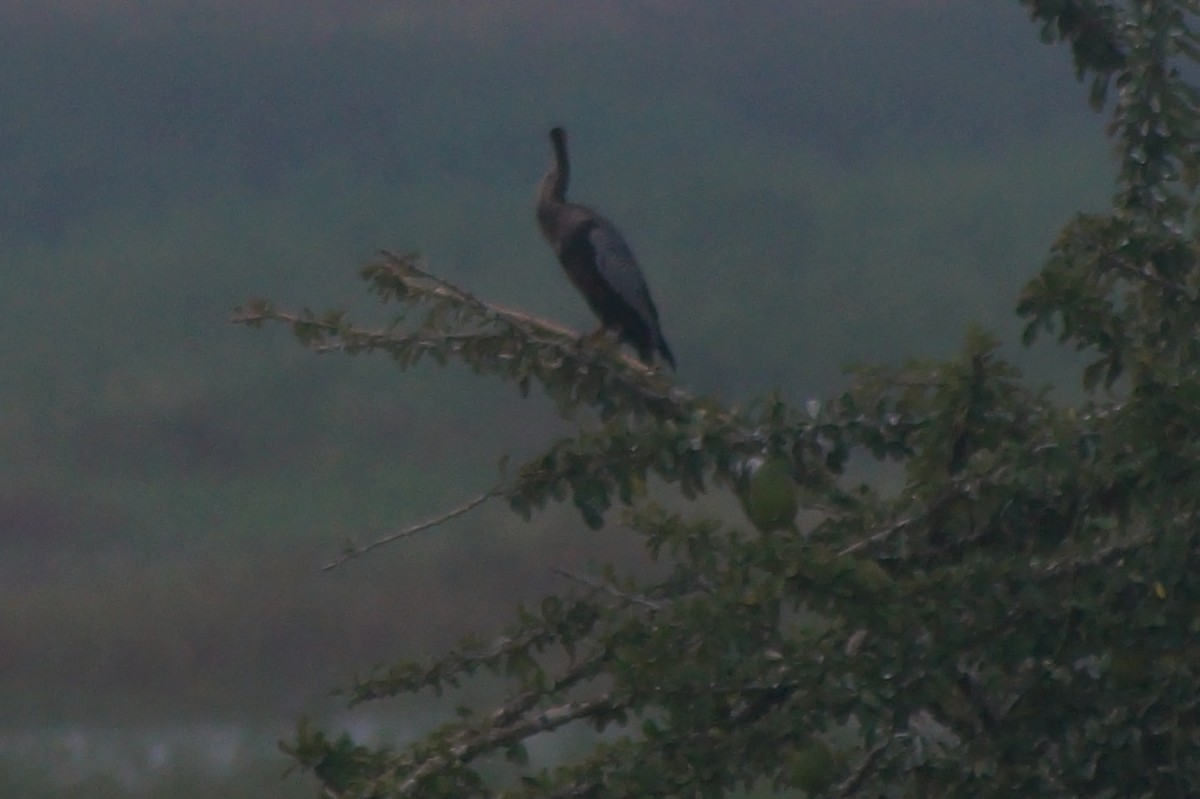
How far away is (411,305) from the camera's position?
556 cm

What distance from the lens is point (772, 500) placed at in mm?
3996

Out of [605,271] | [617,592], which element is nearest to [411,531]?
[617,592]

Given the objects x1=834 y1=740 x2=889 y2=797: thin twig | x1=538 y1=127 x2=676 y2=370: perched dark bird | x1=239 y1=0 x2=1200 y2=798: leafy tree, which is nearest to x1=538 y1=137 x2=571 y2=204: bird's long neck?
x1=538 y1=127 x2=676 y2=370: perched dark bird

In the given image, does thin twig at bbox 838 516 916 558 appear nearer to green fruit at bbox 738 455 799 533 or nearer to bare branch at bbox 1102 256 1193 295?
green fruit at bbox 738 455 799 533

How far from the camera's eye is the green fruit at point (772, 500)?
3998 mm

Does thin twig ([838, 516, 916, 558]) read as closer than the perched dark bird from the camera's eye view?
Yes

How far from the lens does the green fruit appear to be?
13.1ft

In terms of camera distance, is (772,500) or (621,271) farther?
(621,271)

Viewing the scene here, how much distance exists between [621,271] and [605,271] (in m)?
0.10

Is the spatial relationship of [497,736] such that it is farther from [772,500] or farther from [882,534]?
[882,534]

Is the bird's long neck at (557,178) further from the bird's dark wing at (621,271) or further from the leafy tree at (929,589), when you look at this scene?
the leafy tree at (929,589)

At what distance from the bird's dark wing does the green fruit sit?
489cm

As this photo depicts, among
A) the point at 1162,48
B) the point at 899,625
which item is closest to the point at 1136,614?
the point at 899,625

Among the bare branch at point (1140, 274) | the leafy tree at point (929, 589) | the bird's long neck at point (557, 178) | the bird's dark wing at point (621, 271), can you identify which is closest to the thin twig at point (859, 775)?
the leafy tree at point (929, 589)
